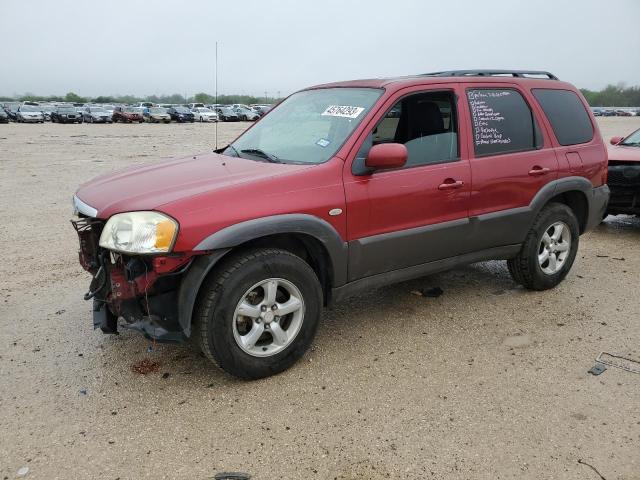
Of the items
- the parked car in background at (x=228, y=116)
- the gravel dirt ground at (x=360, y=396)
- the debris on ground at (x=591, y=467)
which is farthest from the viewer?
the parked car in background at (x=228, y=116)

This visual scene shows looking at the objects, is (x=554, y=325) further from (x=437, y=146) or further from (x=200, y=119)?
(x=200, y=119)

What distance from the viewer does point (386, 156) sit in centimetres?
339

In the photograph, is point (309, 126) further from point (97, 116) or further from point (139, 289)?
point (97, 116)

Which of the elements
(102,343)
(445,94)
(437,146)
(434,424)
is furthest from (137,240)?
(445,94)

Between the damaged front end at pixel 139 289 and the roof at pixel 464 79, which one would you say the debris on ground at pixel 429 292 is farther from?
the damaged front end at pixel 139 289

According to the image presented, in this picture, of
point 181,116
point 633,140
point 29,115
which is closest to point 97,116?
point 29,115

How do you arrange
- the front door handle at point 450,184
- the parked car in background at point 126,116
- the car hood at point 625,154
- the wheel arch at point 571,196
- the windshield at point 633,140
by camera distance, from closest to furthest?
1. the front door handle at point 450,184
2. the wheel arch at point 571,196
3. the car hood at point 625,154
4. the windshield at point 633,140
5. the parked car in background at point 126,116

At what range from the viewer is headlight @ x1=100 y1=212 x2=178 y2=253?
289 centimetres

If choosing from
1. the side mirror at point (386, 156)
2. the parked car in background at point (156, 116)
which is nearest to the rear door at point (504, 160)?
the side mirror at point (386, 156)

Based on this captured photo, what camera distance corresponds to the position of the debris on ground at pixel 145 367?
344 centimetres

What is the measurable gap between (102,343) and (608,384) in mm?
3392

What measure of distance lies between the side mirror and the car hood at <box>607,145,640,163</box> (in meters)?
4.98

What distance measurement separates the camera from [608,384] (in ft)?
10.8

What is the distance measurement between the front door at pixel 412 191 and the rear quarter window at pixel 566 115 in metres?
1.12
